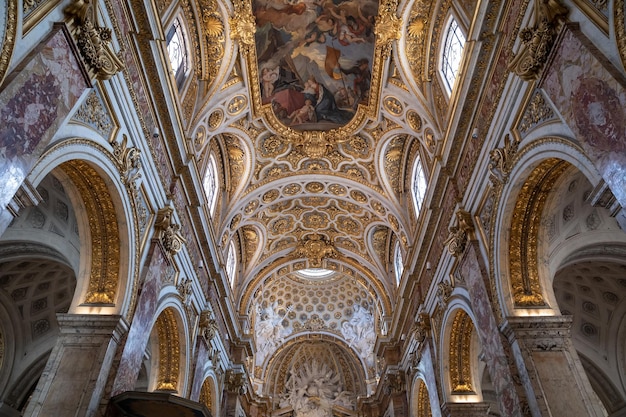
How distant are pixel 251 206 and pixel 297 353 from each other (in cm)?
1406

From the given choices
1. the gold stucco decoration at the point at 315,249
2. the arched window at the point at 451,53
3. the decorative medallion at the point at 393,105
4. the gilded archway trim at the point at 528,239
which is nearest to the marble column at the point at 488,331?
the gilded archway trim at the point at 528,239

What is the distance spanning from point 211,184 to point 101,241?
7704 millimetres

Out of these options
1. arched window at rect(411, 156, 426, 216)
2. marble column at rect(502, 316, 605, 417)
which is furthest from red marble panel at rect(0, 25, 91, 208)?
arched window at rect(411, 156, 426, 216)

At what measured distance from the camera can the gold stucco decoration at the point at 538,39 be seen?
671 centimetres

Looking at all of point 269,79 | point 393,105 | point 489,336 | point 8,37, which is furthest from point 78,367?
point 393,105

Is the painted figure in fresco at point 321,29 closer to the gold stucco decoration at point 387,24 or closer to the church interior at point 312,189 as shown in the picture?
the church interior at point 312,189

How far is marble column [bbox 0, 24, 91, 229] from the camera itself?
538cm

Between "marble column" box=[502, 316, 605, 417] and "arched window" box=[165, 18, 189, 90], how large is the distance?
30.9 feet

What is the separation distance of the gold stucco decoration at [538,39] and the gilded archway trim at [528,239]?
6.13ft

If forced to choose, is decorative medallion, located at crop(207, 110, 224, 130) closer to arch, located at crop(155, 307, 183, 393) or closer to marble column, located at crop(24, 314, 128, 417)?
arch, located at crop(155, 307, 183, 393)

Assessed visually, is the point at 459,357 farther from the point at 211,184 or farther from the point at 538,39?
the point at 211,184

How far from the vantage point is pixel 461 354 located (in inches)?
500

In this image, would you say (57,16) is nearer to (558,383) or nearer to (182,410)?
(182,410)

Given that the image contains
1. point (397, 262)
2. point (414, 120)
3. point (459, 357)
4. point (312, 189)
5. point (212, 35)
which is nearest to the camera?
point (459, 357)
